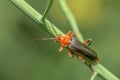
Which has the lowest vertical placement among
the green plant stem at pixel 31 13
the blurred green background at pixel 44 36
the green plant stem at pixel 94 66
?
the green plant stem at pixel 31 13

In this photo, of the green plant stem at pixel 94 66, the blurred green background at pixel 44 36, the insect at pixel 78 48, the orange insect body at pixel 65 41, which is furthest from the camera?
the blurred green background at pixel 44 36

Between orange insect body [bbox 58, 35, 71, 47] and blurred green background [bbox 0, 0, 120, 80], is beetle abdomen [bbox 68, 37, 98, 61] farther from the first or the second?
blurred green background [bbox 0, 0, 120, 80]

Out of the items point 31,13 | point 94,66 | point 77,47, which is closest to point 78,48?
point 77,47

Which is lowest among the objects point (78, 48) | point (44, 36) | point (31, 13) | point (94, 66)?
point (31, 13)

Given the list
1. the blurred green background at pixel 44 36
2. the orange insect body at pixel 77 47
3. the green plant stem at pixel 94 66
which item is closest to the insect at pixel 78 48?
the orange insect body at pixel 77 47

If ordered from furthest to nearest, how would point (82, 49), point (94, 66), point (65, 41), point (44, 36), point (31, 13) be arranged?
point (44, 36) → point (65, 41) → point (82, 49) → point (94, 66) → point (31, 13)

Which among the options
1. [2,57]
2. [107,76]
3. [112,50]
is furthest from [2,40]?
[107,76]

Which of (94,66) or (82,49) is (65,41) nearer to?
(82,49)

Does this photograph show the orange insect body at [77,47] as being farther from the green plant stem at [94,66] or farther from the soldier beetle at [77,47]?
the green plant stem at [94,66]

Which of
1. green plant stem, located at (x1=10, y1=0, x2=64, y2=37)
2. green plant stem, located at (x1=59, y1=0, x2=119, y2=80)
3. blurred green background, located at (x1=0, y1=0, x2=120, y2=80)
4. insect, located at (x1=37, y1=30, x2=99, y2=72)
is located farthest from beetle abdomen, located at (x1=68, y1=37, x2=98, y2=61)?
blurred green background, located at (x1=0, y1=0, x2=120, y2=80)
